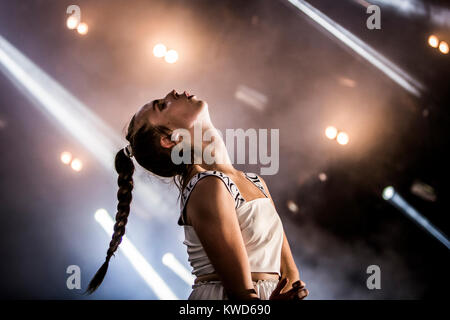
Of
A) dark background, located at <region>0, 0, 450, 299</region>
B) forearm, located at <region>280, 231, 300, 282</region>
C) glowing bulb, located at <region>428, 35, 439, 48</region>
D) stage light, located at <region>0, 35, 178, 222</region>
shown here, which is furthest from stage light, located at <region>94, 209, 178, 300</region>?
glowing bulb, located at <region>428, 35, 439, 48</region>

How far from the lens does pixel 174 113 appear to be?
143 cm

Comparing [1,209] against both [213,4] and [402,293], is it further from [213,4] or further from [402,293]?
[402,293]

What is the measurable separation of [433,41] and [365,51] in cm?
60

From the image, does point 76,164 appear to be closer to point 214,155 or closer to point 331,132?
point 331,132

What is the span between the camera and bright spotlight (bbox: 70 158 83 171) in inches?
141

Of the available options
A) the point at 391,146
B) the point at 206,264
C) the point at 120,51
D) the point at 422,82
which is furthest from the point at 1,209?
the point at 422,82

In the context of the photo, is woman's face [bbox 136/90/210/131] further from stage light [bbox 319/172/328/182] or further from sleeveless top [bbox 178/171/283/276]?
stage light [bbox 319/172/328/182]

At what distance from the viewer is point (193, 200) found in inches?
42.3

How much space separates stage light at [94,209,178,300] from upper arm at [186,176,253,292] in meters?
2.82

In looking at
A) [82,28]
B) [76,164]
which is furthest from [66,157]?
[82,28]

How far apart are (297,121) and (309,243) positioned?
1.20 m

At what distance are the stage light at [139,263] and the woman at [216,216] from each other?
91.0 inches

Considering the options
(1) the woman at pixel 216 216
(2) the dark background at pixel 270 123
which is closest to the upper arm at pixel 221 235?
(1) the woman at pixel 216 216

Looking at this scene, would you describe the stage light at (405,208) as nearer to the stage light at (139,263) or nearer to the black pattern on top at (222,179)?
the stage light at (139,263)
